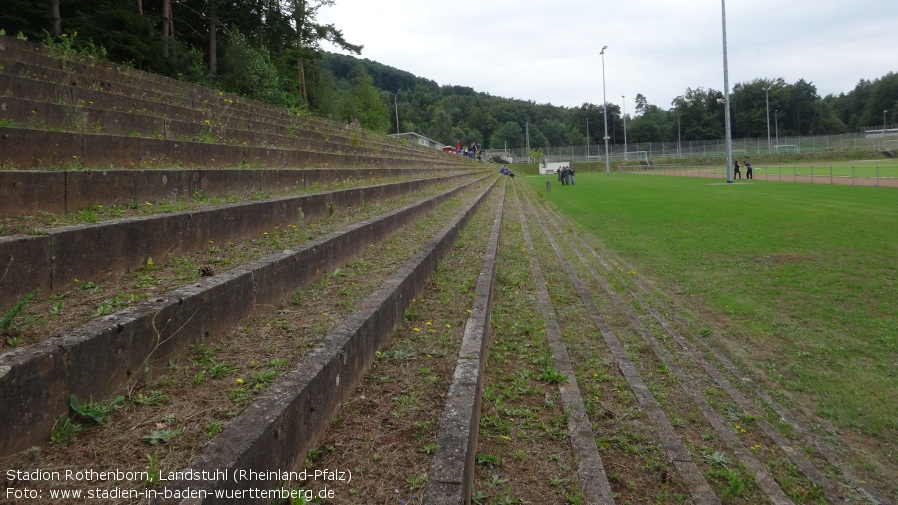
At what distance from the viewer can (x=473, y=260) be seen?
7125mm

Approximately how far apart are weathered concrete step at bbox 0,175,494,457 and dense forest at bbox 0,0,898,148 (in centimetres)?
786

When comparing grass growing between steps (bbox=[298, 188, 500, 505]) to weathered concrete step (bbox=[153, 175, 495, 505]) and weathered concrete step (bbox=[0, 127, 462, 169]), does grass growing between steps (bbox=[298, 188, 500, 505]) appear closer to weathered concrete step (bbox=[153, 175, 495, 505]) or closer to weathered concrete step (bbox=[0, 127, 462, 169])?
weathered concrete step (bbox=[153, 175, 495, 505])

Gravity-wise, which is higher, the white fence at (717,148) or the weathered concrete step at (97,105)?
the white fence at (717,148)

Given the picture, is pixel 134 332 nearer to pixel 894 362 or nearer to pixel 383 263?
pixel 383 263

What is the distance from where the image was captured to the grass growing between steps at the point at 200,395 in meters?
1.88

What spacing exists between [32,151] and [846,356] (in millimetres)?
7913

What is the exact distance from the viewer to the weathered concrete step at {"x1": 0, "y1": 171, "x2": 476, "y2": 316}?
2.42 metres

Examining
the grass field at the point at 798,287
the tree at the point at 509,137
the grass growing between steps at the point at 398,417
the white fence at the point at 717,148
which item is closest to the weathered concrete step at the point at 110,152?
the grass growing between steps at the point at 398,417

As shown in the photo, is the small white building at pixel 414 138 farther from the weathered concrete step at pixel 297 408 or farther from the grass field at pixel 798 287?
the weathered concrete step at pixel 297 408

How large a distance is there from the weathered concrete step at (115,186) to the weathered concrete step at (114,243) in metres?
0.50

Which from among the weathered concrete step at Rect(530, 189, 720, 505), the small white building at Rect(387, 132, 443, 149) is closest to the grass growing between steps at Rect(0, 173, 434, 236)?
the weathered concrete step at Rect(530, 189, 720, 505)

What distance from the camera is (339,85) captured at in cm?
9281

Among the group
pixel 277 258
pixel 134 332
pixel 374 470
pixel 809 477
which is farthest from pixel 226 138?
pixel 809 477

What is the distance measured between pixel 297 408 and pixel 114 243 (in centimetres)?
155
